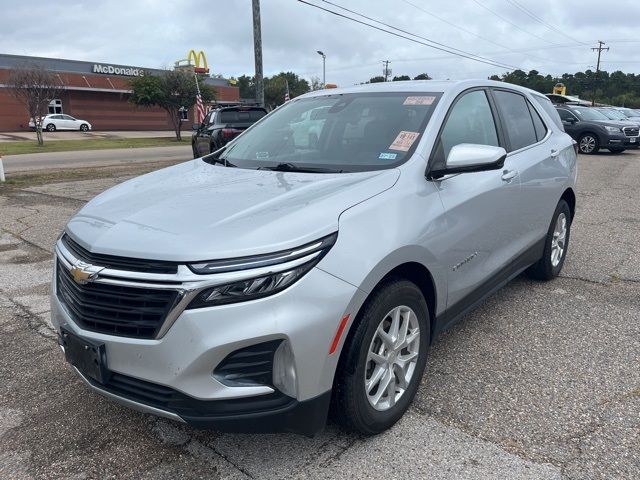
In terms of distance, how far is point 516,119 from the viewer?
4.37 meters

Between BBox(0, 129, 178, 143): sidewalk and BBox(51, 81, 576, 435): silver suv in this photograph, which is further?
BBox(0, 129, 178, 143): sidewalk

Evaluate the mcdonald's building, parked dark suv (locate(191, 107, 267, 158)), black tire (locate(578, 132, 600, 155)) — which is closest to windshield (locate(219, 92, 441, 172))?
parked dark suv (locate(191, 107, 267, 158))

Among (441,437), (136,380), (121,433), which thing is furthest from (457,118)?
(121,433)

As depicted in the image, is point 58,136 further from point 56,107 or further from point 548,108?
point 548,108

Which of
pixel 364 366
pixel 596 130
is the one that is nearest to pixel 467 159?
pixel 364 366

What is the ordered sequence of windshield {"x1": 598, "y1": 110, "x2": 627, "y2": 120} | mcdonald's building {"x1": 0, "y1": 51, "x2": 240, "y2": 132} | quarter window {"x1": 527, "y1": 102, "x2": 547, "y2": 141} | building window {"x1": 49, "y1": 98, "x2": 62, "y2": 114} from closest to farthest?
quarter window {"x1": 527, "y1": 102, "x2": 547, "y2": 141}, windshield {"x1": 598, "y1": 110, "x2": 627, "y2": 120}, mcdonald's building {"x1": 0, "y1": 51, "x2": 240, "y2": 132}, building window {"x1": 49, "y1": 98, "x2": 62, "y2": 114}

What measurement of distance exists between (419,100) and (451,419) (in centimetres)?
193

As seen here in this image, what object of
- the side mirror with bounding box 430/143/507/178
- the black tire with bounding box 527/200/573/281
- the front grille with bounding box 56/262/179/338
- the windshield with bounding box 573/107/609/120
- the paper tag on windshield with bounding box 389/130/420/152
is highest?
the windshield with bounding box 573/107/609/120

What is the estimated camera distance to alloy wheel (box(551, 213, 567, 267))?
496cm

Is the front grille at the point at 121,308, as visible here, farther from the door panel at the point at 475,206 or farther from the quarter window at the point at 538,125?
the quarter window at the point at 538,125

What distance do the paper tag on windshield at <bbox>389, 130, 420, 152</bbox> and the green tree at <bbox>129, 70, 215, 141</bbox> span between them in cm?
3529

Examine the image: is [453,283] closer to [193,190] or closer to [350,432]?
[350,432]

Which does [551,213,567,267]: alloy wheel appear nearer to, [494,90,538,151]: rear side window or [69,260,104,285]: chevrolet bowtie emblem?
[494,90,538,151]: rear side window

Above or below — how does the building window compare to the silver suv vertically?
above
